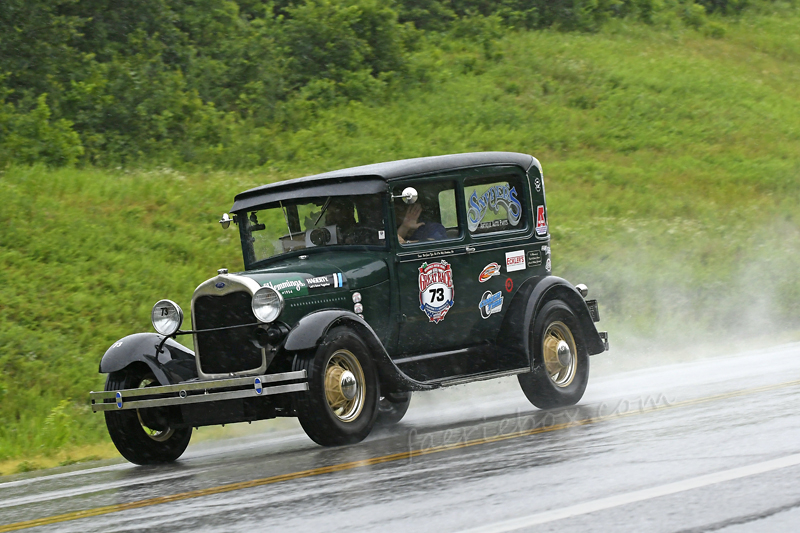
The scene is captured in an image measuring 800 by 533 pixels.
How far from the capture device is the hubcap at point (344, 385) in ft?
24.1

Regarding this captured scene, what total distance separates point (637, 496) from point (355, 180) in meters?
4.55

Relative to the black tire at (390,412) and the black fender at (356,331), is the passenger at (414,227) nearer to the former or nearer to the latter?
the black fender at (356,331)

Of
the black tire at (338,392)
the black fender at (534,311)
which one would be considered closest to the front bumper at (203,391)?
the black tire at (338,392)

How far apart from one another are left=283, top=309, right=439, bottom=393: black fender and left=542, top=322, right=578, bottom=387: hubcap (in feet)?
5.50

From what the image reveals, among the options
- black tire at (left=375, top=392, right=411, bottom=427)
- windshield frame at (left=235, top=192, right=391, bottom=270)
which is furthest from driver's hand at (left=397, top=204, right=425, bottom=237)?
black tire at (left=375, top=392, right=411, bottom=427)

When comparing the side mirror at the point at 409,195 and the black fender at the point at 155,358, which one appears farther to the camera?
the side mirror at the point at 409,195

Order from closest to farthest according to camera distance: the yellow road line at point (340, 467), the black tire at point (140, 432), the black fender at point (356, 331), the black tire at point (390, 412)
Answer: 1. the yellow road line at point (340, 467)
2. the black fender at point (356, 331)
3. the black tire at point (140, 432)
4. the black tire at point (390, 412)

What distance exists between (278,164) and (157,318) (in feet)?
43.0

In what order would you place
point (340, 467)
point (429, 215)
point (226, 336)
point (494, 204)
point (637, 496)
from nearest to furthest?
point (637, 496), point (340, 467), point (226, 336), point (429, 215), point (494, 204)

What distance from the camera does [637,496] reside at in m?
4.57

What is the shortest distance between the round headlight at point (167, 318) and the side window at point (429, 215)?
1902mm

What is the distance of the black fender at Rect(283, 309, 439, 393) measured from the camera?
720cm

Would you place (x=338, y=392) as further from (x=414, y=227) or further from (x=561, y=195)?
(x=561, y=195)

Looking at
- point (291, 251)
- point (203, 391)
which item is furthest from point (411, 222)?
point (203, 391)
